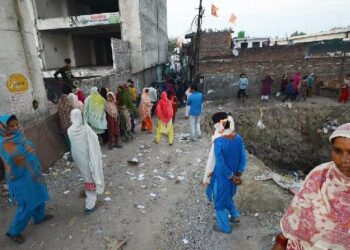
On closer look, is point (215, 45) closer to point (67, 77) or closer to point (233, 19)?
point (233, 19)

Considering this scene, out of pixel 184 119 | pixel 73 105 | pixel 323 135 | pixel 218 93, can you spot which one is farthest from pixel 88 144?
pixel 218 93

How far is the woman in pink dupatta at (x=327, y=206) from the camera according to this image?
1.48 m

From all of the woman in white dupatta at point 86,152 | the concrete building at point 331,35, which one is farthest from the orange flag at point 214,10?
the concrete building at point 331,35

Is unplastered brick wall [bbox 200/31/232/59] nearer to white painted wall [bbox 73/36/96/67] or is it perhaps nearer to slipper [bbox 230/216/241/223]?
white painted wall [bbox 73/36/96/67]

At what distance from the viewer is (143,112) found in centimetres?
797

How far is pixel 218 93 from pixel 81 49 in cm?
930

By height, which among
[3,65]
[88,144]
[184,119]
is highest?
[3,65]

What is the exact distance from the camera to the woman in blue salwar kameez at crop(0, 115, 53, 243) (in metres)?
3.13

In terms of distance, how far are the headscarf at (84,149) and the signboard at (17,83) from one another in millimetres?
2522

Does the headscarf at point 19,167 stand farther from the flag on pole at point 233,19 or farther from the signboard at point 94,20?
the flag on pole at point 233,19

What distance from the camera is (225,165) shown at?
316 centimetres

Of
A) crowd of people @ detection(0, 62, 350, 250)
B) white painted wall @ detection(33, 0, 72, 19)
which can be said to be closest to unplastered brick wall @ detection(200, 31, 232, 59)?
white painted wall @ detection(33, 0, 72, 19)

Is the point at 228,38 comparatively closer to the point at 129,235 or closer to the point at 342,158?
the point at 129,235

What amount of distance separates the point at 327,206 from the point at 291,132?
10591 mm
